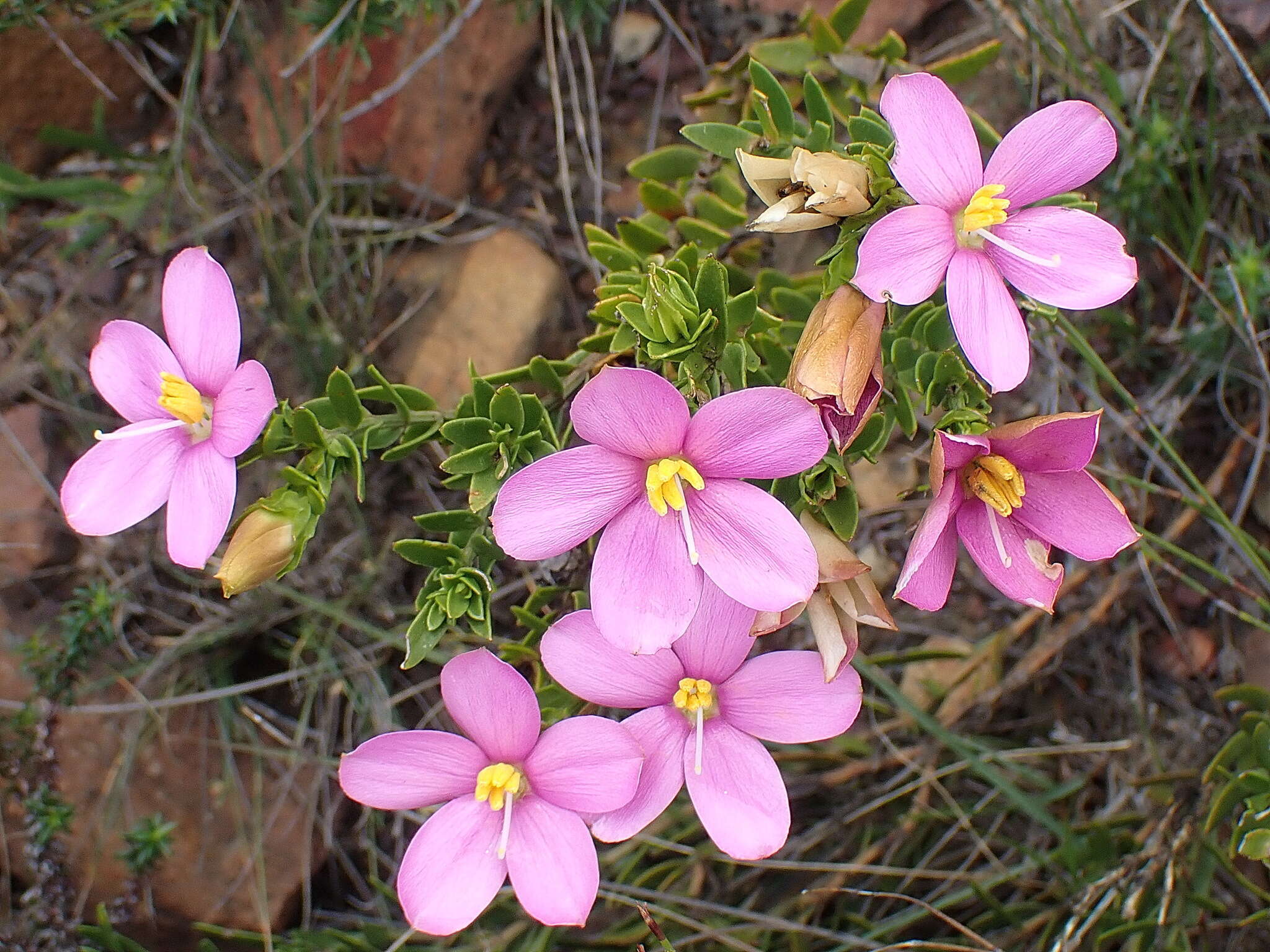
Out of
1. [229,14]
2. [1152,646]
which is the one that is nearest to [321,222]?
[229,14]

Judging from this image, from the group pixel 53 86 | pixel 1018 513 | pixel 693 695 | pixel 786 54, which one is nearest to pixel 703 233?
pixel 786 54

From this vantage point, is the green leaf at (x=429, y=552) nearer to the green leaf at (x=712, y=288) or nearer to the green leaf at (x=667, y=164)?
the green leaf at (x=712, y=288)

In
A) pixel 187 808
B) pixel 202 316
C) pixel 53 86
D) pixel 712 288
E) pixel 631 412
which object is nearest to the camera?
pixel 631 412

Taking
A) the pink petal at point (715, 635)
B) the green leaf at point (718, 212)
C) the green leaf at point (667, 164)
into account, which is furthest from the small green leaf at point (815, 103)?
the pink petal at point (715, 635)

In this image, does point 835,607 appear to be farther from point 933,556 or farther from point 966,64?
point 966,64

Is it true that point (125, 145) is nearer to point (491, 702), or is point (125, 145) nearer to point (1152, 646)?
point (491, 702)

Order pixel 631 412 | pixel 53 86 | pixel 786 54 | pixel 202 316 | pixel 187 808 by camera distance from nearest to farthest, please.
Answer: pixel 631 412 → pixel 202 316 → pixel 786 54 → pixel 187 808 → pixel 53 86

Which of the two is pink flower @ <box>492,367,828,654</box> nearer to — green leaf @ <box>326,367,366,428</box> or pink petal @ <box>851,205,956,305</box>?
pink petal @ <box>851,205,956,305</box>
